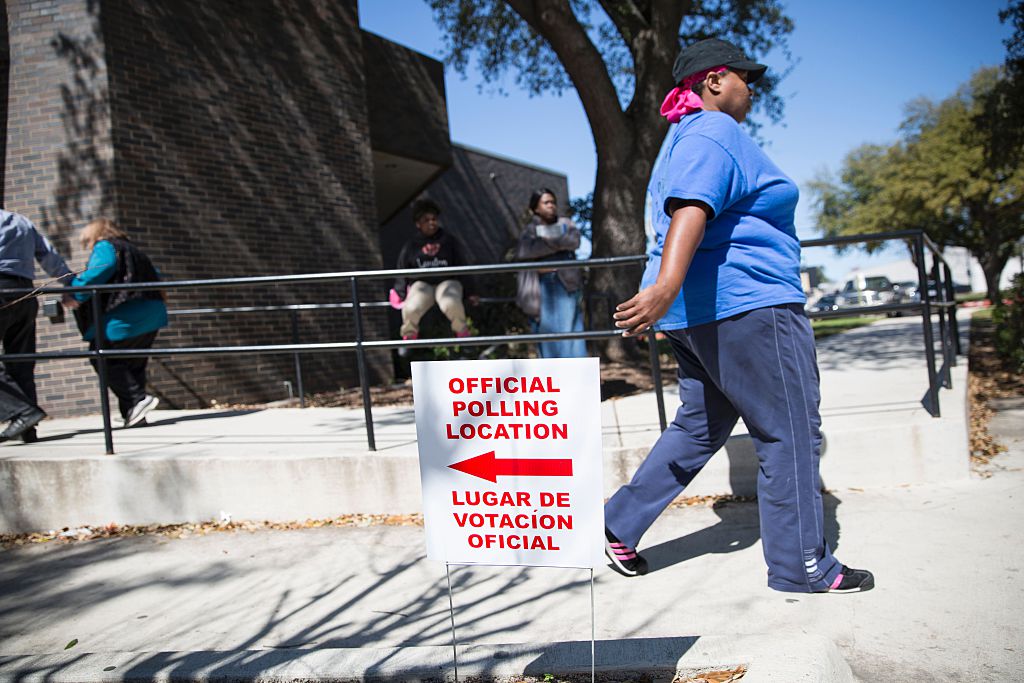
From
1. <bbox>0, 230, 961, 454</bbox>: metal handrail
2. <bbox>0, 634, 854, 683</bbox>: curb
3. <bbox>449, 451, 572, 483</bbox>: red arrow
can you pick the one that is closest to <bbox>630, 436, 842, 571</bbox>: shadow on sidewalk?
<bbox>0, 230, 961, 454</bbox>: metal handrail

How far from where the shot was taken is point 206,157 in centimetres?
882

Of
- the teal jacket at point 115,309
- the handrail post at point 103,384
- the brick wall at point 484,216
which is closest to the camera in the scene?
the handrail post at point 103,384

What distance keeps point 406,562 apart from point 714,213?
6.90 feet

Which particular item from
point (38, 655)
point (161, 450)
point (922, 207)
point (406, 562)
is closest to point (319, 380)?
point (161, 450)

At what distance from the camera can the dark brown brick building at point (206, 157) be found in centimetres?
794

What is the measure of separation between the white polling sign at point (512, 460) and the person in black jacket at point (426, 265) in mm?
3979

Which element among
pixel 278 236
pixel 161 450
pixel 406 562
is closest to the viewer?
pixel 406 562

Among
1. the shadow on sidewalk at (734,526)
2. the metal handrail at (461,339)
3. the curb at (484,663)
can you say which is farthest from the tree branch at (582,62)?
the curb at (484,663)

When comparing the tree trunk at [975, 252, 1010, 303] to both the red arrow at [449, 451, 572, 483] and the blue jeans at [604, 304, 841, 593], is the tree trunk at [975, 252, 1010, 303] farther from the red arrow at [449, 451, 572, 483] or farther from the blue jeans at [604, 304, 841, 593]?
the red arrow at [449, 451, 572, 483]

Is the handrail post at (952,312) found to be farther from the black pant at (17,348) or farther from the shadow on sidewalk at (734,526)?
the black pant at (17,348)

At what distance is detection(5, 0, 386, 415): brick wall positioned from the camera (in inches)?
313

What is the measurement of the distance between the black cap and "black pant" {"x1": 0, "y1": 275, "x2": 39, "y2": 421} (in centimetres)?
446

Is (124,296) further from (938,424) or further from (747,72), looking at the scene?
(938,424)

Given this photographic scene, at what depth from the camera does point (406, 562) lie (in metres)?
3.65
